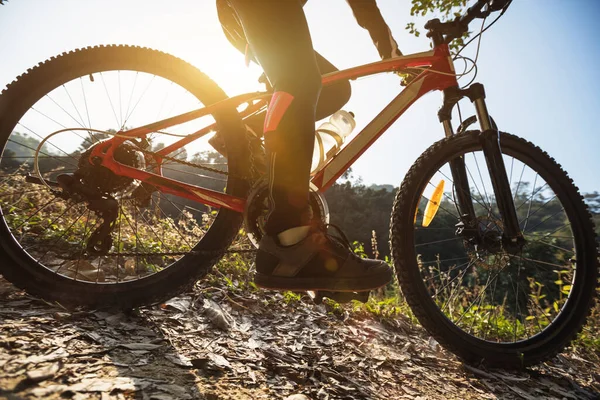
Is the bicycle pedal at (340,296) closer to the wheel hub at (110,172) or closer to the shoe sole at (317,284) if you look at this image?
the shoe sole at (317,284)

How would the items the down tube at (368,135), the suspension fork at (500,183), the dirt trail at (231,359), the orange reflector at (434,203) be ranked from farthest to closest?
the orange reflector at (434,203) → the down tube at (368,135) → the suspension fork at (500,183) → the dirt trail at (231,359)

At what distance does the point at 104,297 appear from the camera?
5.63ft

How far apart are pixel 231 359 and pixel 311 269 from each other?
1.74ft

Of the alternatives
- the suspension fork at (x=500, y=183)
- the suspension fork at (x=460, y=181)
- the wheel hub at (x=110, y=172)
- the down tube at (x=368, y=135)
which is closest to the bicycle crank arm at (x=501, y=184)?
the suspension fork at (x=500, y=183)

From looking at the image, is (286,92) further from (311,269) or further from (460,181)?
(460,181)

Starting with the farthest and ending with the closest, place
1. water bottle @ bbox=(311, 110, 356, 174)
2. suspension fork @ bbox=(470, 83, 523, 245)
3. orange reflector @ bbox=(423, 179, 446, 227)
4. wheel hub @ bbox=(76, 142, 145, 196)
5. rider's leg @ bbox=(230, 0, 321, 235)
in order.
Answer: water bottle @ bbox=(311, 110, 356, 174)
orange reflector @ bbox=(423, 179, 446, 227)
suspension fork @ bbox=(470, 83, 523, 245)
wheel hub @ bbox=(76, 142, 145, 196)
rider's leg @ bbox=(230, 0, 321, 235)

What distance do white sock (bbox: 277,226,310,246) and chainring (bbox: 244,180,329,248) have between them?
0.50 feet

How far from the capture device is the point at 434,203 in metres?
2.17

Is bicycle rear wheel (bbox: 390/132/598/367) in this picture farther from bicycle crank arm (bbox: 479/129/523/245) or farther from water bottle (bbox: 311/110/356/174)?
water bottle (bbox: 311/110/356/174)

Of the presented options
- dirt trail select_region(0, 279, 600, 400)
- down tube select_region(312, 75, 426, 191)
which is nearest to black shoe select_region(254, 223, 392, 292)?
dirt trail select_region(0, 279, 600, 400)

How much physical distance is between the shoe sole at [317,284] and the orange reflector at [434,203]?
32.8 inches

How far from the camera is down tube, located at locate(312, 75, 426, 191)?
6.40ft

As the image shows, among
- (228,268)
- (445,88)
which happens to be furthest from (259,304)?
(445,88)

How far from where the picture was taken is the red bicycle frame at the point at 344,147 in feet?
5.87
